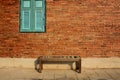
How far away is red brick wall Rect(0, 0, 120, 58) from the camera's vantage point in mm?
10820

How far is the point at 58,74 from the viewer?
32.8 feet

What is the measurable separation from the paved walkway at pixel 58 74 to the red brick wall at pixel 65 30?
0.66 metres

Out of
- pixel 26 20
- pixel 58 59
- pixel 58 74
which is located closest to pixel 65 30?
pixel 58 59

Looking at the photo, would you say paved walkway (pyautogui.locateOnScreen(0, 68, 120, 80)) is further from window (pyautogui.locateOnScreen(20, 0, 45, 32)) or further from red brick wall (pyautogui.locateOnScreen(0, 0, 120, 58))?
window (pyautogui.locateOnScreen(20, 0, 45, 32))

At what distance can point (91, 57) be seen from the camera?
10.8 metres

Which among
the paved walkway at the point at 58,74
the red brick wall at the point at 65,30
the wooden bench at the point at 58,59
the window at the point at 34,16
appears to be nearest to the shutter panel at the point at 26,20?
the window at the point at 34,16

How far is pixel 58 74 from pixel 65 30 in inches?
70.3

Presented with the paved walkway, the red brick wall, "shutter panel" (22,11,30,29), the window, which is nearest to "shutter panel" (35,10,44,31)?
the window

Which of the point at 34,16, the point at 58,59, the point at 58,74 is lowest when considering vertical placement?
the point at 58,74

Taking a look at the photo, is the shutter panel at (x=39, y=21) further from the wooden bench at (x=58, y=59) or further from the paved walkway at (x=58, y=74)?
the paved walkway at (x=58, y=74)

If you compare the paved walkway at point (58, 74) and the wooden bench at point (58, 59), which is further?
the wooden bench at point (58, 59)

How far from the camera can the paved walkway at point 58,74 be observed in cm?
940

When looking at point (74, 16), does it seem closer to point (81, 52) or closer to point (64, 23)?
point (64, 23)

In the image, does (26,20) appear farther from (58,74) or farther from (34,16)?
(58,74)
